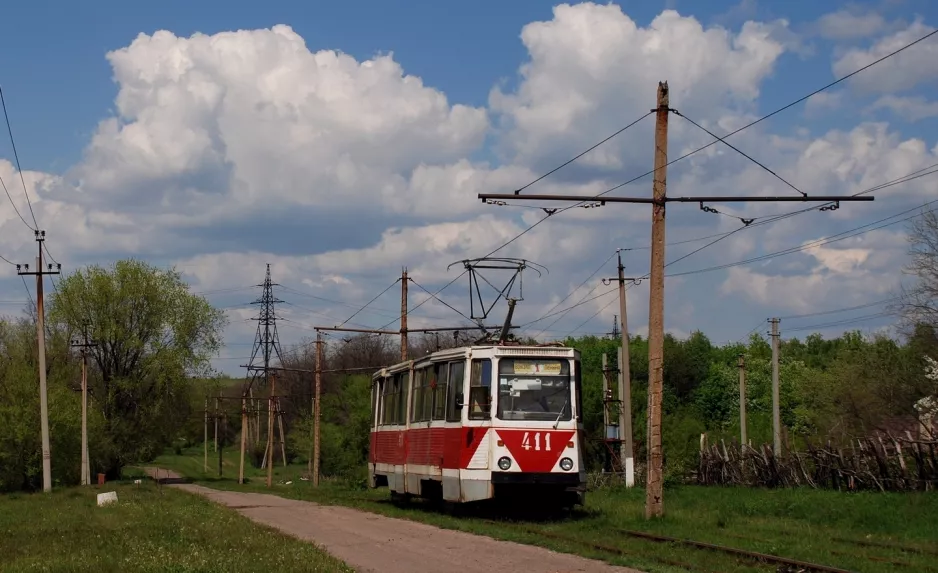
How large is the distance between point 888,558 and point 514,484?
795 centimetres

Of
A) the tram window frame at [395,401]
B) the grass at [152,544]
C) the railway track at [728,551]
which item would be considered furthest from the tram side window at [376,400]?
the railway track at [728,551]

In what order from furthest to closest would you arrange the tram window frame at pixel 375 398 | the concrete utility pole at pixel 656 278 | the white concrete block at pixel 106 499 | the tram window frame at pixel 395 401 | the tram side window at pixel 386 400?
the white concrete block at pixel 106 499, the tram window frame at pixel 375 398, the tram side window at pixel 386 400, the tram window frame at pixel 395 401, the concrete utility pole at pixel 656 278

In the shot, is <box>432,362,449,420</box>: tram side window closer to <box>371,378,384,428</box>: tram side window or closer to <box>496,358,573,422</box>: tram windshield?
<box>496,358,573,422</box>: tram windshield

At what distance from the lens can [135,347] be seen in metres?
66.7

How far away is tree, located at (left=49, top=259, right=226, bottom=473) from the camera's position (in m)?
65.8

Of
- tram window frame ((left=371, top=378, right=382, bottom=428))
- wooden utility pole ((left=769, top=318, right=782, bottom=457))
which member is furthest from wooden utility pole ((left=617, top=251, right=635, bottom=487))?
tram window frame ((left=371, top=378, right=382, bottom=428))

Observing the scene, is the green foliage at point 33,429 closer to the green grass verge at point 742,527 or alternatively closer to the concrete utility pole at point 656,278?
the green grass verge at point 742,527

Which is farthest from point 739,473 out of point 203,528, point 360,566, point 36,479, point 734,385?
point 734,385

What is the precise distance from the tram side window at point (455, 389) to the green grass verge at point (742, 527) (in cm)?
199

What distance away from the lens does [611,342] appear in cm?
9350

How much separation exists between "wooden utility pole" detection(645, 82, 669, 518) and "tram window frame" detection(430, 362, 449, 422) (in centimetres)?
412

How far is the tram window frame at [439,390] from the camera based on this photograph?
22.9 metres

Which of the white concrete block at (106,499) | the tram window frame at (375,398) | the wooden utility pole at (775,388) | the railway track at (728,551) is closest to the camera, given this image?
the railway track at (728,551)

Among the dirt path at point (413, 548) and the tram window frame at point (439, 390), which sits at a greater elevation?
the tram window frame at point (439, 390)
